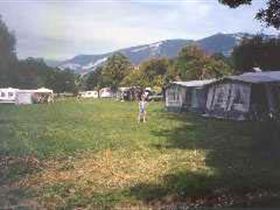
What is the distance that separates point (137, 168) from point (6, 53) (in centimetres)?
867

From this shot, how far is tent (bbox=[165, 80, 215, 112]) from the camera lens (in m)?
40.8

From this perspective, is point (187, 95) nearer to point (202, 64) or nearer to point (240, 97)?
point (202, 64)

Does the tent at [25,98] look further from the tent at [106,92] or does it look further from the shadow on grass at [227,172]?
the tent at [106,92]

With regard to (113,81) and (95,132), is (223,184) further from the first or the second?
(113,81)

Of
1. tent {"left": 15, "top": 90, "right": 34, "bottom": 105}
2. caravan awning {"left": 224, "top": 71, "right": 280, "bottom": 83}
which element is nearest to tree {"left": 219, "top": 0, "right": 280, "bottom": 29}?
caravan awning {"left": 224, "top": 71, "right": 280, "bottom": 83}

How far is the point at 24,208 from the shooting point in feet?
41.9

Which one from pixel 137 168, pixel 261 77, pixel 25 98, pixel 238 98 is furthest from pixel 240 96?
pixel 25 98

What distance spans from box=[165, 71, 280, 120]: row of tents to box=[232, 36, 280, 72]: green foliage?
61 centimetres

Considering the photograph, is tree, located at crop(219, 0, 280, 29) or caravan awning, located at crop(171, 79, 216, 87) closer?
tree, located at crop(219, 0, 280, 29)

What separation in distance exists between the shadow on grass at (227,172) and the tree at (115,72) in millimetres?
72505

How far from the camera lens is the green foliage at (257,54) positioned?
25.4 metres

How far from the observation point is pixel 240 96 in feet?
110

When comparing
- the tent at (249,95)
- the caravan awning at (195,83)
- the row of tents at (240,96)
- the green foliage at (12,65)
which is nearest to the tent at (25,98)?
the green foliage at (12,65)

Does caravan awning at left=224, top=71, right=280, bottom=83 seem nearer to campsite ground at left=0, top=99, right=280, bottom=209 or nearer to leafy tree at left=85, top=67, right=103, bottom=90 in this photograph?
campsite ground at left=0, top=99, right=280, bottom=209
